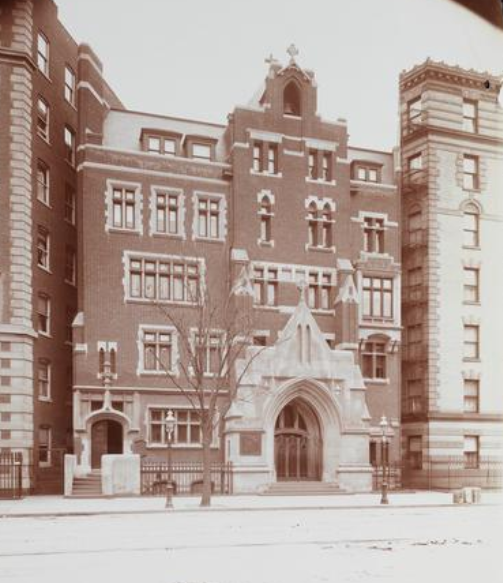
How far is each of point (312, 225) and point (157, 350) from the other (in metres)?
5.64

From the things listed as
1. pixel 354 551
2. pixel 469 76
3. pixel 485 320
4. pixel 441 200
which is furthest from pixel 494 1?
pixel 441 200

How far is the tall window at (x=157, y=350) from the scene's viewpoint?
941 inches

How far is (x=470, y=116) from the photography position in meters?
19.3

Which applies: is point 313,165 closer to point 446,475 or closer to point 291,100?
point 291,100

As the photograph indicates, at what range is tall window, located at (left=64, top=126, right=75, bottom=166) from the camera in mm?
23016

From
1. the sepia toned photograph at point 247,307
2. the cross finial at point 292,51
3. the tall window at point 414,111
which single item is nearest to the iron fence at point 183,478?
the sepia toned photograph at point 247,307

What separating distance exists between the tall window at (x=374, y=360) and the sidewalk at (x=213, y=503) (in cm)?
393

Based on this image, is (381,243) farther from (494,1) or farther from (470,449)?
(494,1)

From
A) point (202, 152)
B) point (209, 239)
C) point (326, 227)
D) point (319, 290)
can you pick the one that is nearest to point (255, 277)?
point (209, 239)

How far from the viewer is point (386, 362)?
86.2 ft

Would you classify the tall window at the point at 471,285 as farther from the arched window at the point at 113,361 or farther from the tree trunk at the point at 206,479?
the arched window at the point at 113,361

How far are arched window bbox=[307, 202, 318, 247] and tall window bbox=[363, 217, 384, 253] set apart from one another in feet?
5.09

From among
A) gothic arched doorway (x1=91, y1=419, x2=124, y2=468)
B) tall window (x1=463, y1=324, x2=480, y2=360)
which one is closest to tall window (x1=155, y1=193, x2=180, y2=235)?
gothic arched doorway (x1=91, y1=419, x2=124, y2=468)

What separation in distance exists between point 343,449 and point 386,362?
10.7 feet
